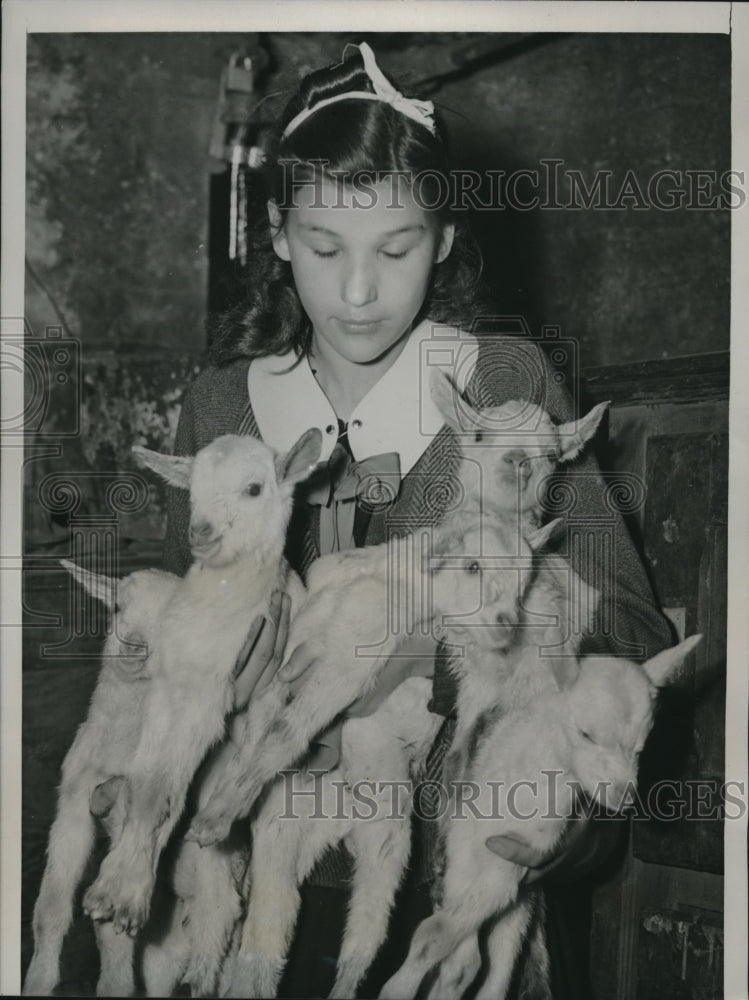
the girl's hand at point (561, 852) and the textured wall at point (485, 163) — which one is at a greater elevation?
the textured wall at point (485, 163)

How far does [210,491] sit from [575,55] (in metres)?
0.83

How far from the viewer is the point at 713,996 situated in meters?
1.22

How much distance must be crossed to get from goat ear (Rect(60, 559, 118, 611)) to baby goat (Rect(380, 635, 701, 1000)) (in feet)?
1.53

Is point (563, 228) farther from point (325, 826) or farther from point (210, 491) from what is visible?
point (325, 826)

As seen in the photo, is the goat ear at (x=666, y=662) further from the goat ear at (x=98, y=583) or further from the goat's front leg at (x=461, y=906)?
the goat ear at (x=98, y=583)

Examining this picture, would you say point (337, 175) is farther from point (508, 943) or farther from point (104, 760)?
point (508, 943)

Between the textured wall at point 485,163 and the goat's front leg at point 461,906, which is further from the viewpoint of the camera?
the textured wall at point 485,163

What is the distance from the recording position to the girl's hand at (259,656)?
115 centimetres

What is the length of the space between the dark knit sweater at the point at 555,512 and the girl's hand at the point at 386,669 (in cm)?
8

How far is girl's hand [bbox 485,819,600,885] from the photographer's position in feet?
3.71

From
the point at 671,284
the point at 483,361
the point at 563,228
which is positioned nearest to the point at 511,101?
the point at 563,228

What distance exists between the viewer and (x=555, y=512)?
1188 mm

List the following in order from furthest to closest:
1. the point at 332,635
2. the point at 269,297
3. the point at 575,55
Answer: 1. the point at 575,55
2. the point at 269,297
3. the point at 332,635

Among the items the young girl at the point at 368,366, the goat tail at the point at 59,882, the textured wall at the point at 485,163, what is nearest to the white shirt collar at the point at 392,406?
the young girl at the point at 368,366
